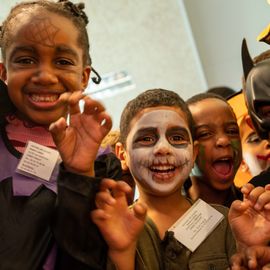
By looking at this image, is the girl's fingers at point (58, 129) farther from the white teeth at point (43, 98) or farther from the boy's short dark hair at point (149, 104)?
the boy's short dark hair at point (149, 104)

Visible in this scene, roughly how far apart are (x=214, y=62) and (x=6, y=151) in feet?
6.60

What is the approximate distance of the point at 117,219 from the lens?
90 cm

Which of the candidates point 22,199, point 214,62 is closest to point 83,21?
point 22,199

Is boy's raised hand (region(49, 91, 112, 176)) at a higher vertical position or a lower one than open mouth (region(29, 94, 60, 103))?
lower

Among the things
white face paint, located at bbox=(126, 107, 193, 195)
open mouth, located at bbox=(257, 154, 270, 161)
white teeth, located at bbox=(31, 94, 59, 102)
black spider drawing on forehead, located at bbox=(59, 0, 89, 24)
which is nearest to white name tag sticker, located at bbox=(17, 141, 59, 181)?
white teeth, located at bbox=(31, 94, 59, 102)

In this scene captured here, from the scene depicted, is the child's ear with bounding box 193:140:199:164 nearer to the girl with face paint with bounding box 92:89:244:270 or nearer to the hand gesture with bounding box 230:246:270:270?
the girl with face paint with bounding box 92:89:244:270

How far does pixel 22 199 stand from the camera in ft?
3.03

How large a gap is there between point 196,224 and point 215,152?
0.32 meters

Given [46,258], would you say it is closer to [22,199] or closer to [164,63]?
[22,199]

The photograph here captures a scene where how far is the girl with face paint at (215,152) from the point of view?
131 centimetres

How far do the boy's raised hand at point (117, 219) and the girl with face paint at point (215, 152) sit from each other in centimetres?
47

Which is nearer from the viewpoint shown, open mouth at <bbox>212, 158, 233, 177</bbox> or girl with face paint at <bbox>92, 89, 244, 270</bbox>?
girl with face paint at <bbox>92, 89, 244, 270</bbox>

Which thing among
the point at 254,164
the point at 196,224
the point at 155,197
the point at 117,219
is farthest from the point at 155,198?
the point at 254,164

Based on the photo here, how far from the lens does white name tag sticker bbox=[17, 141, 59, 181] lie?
94cm
